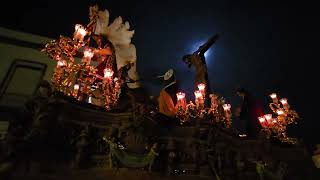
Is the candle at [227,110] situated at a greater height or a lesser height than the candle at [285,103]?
lesser

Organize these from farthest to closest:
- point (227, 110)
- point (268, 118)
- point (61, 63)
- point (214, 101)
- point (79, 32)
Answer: point (268, 118), point (227, 110), point (214, 101), point (79, 32), point (61, 63)

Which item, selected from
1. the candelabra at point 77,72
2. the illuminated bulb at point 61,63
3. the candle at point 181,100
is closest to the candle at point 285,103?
the candle at point 181,100

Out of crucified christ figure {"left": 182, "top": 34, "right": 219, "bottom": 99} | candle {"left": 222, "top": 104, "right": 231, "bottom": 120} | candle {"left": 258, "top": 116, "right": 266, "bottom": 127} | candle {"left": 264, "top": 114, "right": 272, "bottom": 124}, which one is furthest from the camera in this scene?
crucified christ figure {"left": 182, "top": 34, "right": 219, "bottom": 99}

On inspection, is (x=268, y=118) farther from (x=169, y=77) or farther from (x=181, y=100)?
(x=169, y=77)

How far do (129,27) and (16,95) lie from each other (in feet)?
28.1

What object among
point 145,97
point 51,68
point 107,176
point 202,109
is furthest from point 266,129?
point 51,68

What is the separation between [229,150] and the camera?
497 inches

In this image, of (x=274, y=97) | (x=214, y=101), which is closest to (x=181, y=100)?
(x=214, y=101)

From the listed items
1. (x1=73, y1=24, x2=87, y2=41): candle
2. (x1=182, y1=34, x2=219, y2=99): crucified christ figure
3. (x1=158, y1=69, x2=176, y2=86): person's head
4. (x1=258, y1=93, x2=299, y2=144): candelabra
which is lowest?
(x1=258, y1=93, x2=299, y2=144): candelabra

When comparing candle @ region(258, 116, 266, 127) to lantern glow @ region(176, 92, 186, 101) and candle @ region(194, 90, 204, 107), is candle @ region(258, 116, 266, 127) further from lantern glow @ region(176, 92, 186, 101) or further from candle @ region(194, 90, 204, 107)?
lantern glow @ region(176, 92, 186, 101)

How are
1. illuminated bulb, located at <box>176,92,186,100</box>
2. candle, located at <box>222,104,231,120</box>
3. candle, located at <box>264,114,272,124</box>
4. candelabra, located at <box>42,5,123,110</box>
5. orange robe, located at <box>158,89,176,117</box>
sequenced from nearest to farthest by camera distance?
candelabra, located at <box>42,5,123,110</box>, orange robe, located at <box>158,89,176,117</box>, illuminated bulb, located at <box>176,92,186,100</box>, candle, located at <box>222,104,231,120</box>, candle, located at <box>264,114,272,124</box>

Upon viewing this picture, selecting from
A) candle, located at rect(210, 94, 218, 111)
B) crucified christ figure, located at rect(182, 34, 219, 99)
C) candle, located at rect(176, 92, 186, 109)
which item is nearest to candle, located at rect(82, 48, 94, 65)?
candle, located at rect(176, 92, 186, 109)

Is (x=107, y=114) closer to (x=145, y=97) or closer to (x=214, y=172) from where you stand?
(x=145, y=97)

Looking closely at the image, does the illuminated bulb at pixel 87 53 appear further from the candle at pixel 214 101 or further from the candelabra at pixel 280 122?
the candelabra at pixel 280 122
